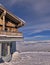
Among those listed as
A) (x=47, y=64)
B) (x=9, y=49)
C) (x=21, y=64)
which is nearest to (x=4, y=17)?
(x=9, y=49)

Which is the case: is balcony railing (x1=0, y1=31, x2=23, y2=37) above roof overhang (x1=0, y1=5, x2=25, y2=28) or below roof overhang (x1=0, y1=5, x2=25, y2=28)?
below

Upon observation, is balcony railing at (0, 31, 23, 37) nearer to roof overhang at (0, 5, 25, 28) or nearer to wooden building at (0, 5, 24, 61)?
wooden building at (0, 5, 24, 61)

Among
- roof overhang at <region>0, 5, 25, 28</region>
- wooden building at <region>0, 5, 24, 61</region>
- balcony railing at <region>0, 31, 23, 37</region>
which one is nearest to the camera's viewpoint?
balcony railing at <region>0, 31, 23, 37</region>

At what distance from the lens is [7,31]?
20.8 m

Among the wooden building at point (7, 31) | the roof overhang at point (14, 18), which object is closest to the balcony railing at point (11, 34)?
the wooden building at point (7, 31)

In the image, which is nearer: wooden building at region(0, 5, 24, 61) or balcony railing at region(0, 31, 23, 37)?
balcony railing at region(0, 31, 23, 37)

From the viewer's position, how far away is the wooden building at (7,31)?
803 inches

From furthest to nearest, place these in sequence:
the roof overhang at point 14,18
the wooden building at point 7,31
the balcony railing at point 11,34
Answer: the roof overhang at point 14,18
the wooden building at point 7,31
the balcony railing at point 11,34

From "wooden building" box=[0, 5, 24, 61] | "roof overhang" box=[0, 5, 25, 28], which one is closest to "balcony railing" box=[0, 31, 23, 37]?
"wooden building" box=[0, 5, 24, 61]

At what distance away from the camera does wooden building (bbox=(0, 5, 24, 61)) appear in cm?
2039

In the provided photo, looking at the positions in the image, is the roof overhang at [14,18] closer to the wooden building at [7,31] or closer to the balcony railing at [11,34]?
the wooden building at [7,31]

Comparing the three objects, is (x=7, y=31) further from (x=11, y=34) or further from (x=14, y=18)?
(x=14, y=18)

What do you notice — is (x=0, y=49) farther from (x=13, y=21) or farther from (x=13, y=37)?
(x=13, y=21)

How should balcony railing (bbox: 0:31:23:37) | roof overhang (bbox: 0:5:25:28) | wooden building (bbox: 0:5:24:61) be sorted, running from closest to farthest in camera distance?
1. balcony railing (bbox: 0:31:23:37)
2. wooden building (bbox: 0:5:24:61)
3. roof overhang (bbox: 0:5:25:28)
